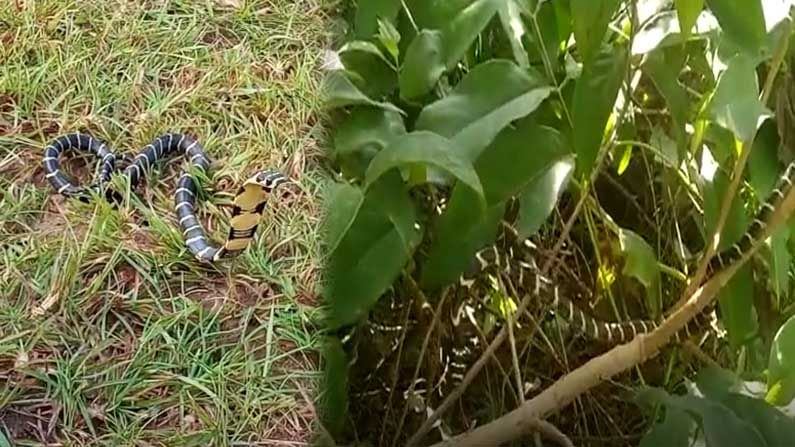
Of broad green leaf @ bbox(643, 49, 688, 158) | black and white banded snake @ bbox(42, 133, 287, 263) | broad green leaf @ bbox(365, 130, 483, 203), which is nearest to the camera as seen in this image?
broad green leaf @ bbox(365, 130, 483, 203)

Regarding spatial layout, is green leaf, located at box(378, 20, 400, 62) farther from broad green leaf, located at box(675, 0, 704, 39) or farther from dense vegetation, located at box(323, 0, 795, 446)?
broad green leaf, located at box(675, 0, 704, 39)

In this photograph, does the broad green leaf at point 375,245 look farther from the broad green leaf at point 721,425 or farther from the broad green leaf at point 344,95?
the broad green leaf at point 721,425

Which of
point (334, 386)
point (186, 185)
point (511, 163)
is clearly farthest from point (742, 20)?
point (186, 185)

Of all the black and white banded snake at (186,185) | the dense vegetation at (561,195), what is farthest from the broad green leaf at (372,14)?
the black and white banded snake at (186,185)

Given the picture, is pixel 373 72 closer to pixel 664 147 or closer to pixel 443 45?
pixel 443 45

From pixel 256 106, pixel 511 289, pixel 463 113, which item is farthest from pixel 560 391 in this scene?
pixel 256 106

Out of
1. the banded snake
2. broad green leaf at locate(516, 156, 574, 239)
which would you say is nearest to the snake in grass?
the banded snake

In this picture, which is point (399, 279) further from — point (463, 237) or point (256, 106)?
point (256, 106)
